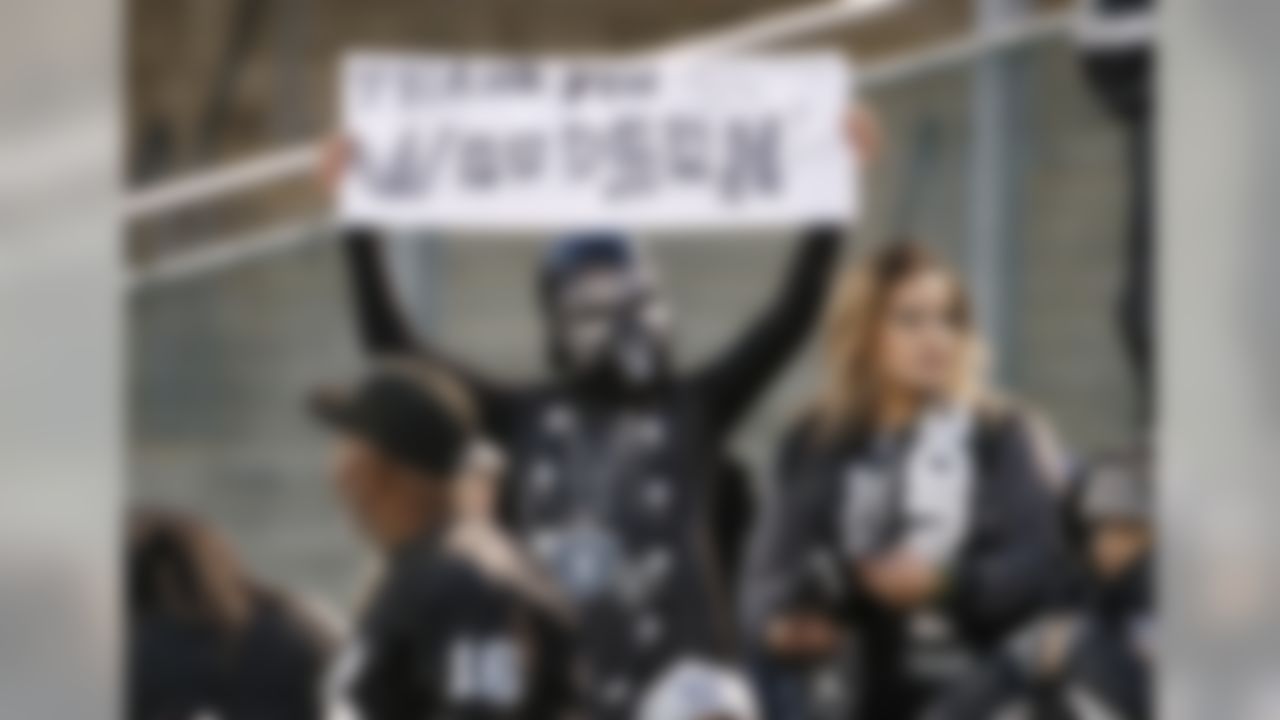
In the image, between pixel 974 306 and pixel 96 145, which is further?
pixel 974 306

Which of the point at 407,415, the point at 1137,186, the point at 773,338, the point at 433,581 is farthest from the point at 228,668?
the point at 1137,186

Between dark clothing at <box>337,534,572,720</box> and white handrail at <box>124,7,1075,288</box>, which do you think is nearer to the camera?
white handrail at <box>124,7,1075,288</box>

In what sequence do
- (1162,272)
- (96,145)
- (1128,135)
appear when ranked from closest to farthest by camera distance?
(1162,272), (96,145), (1128,135)

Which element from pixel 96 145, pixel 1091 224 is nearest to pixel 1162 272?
pixel 96 145

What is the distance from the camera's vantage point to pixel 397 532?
4469 mm

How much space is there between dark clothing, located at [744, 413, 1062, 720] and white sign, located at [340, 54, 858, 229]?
413 mm

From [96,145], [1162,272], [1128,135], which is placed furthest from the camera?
[1128,135]

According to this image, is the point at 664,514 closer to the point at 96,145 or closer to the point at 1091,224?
the point at 1091,224

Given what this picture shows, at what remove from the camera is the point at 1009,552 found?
14.4 feet

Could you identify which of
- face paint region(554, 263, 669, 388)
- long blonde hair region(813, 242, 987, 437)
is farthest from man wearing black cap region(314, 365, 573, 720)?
long blonde hair region(813, 242, 987, 437)

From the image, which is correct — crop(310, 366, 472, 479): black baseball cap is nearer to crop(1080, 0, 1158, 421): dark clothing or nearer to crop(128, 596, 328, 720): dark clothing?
crop(128, 596, 328, 720): dark clothing

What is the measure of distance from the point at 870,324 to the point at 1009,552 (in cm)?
44

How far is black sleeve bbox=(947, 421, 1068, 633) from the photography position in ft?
14.3

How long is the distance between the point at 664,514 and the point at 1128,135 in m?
0.97
